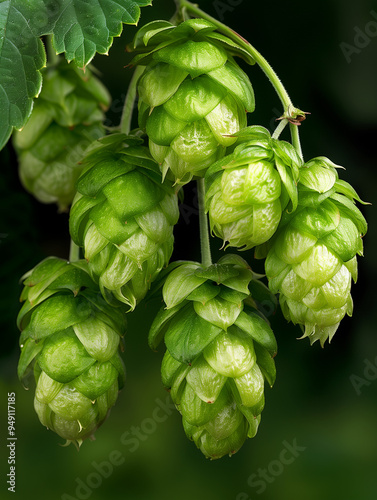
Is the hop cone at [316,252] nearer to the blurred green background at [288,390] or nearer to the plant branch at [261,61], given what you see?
the plant branch at [261,61]

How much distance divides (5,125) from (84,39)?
0.57 feet

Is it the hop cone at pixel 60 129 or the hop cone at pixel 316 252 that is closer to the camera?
the hop cone at pixel 316 252

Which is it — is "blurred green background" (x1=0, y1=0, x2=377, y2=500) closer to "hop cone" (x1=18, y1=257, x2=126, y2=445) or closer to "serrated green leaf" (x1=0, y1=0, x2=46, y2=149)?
"hop cone" (x1=18, y1=257, x2=126, y2=445)

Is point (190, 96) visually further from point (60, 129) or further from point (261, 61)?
point (60, 129)

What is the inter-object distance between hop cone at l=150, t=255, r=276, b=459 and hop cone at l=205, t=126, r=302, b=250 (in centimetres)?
14

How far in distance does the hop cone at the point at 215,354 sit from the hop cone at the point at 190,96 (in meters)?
0.19

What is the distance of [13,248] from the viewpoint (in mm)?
1622

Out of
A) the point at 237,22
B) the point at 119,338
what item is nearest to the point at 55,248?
the point at 119,338

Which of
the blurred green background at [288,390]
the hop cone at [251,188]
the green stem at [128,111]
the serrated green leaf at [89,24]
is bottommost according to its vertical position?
the blurred green background at [288,390]

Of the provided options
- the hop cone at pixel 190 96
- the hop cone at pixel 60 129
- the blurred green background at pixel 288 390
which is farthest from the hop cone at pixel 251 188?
the blurred green background at pixel 288 390

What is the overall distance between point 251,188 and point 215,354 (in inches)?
10.3

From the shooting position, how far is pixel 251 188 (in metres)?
0.85

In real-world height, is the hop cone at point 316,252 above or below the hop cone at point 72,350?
above

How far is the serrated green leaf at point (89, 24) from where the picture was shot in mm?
939
